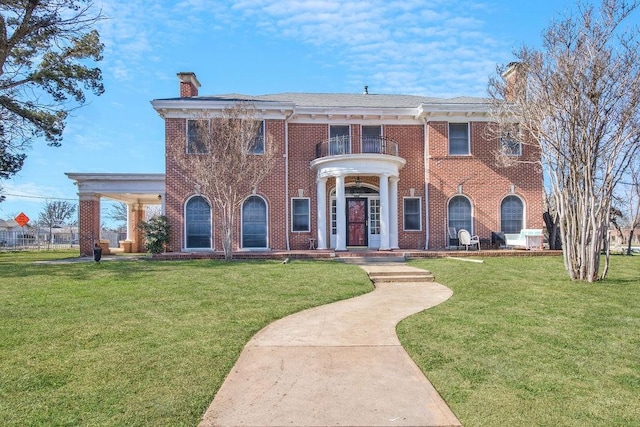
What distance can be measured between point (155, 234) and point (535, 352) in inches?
566

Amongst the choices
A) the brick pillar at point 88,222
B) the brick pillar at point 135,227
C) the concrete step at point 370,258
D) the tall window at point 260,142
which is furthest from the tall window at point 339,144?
the brick pillar at point 135,227

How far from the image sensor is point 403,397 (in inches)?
146

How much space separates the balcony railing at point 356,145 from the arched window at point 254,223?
10.2 feet

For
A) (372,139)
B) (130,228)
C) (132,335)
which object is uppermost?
(372,139)

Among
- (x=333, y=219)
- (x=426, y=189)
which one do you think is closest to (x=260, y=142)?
Answer: (x=333, y=219)

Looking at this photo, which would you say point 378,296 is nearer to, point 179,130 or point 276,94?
point 179,130

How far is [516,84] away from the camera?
32.5 feet

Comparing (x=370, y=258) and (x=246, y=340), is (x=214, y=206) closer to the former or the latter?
(x=370, y=258)

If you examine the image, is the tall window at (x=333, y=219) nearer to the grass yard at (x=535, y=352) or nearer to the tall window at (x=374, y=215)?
the tall window at (x=374, y=215)

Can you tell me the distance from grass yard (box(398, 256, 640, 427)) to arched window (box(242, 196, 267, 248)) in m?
10.1

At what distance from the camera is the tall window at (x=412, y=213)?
17.8m

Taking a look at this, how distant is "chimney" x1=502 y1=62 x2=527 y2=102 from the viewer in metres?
9.70

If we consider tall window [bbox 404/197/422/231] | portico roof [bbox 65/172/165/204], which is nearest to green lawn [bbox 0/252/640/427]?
tall window [bbox 404/197/422/231]

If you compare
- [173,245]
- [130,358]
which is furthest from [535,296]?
[173,245]
